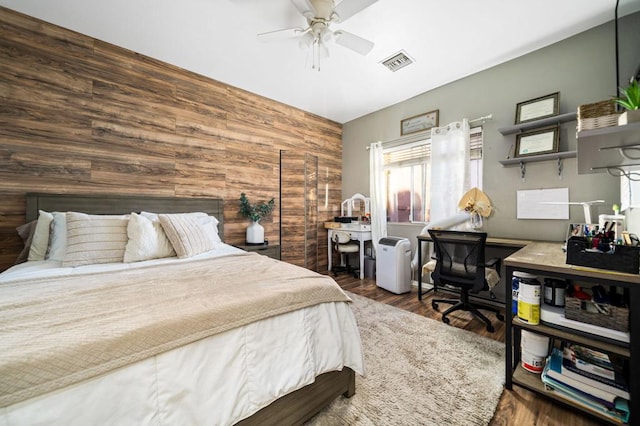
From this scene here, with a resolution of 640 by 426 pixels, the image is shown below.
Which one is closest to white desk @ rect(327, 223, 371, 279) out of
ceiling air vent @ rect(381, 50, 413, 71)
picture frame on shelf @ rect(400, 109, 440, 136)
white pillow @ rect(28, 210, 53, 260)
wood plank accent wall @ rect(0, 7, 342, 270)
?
wood plank accent wall @ rect(0, 7, 342, 270)

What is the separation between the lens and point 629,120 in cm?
103

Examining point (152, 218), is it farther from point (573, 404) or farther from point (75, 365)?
point (573, 404)

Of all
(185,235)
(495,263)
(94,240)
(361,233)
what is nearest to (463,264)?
(495,263)

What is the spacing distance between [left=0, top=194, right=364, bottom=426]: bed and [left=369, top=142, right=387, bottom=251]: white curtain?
2531mm

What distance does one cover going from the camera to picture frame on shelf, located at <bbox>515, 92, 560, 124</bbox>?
241cm

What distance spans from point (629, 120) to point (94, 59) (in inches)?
153

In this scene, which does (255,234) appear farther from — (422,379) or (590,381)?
(590,381)

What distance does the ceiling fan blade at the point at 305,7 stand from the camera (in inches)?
69.4

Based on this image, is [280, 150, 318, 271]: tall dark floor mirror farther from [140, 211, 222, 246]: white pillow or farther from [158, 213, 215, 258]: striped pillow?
[158, 213, 215, 258]: striped pillow

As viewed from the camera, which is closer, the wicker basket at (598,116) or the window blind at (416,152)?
the wicker basket at (598,116)

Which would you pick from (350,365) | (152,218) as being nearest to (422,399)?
(350,365)

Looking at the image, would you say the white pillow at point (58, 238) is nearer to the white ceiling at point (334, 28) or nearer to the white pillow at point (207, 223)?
the white pillow at point (207, 223)

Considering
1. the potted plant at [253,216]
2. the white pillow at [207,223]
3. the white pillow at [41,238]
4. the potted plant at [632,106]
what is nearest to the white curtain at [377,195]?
the potted plant at [253,216]

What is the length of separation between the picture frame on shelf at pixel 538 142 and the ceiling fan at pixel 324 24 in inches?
74.5
